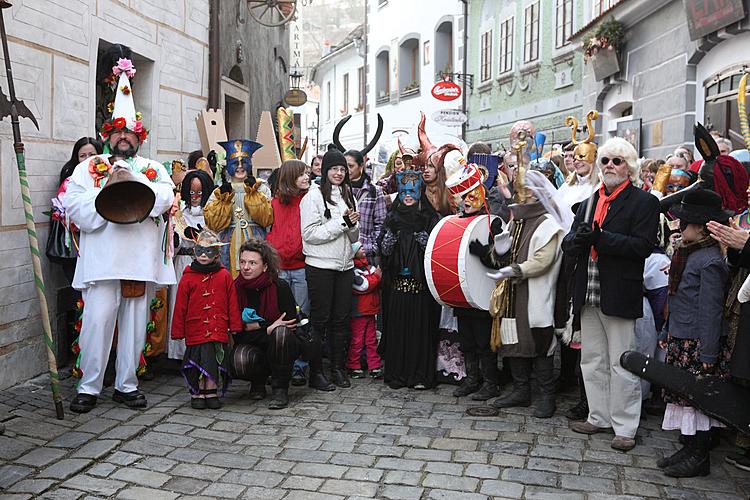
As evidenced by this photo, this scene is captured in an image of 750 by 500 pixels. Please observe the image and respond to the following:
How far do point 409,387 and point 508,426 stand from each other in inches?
46.8

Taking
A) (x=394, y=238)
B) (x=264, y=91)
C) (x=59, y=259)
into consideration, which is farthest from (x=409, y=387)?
(x=264, y=91)

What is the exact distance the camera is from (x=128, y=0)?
24.9 ft

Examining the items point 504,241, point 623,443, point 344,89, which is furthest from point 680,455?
point 344,89

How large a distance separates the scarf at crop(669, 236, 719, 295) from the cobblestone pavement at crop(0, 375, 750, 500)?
3.35ft

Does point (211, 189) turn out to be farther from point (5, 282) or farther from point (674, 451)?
point (674, 451)

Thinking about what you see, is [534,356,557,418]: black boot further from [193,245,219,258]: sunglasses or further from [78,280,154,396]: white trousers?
[78,280,154,396]: white trousers

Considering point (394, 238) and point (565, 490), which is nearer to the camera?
point (565, 490)

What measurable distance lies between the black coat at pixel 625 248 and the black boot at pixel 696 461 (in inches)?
32.1

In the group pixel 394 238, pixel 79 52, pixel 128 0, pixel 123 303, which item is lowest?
pixel 123 303

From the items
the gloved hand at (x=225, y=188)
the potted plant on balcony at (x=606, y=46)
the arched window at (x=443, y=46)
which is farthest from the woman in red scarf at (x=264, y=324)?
the arched window at (x=443, y=46)

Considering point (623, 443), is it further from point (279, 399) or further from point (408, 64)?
point (408, 64)

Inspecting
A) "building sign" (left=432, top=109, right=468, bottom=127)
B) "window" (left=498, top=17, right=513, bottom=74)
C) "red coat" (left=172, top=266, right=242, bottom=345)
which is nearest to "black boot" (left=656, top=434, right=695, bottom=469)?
"red coat" (left=172, top=266, right=242, bottom=345)

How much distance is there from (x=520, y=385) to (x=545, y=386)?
0.22 m

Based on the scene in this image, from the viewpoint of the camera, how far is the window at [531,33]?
17672 mm
